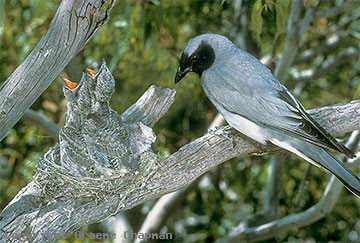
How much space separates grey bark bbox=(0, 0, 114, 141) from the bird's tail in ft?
2.76

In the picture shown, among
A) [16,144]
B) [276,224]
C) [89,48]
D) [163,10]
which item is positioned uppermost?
[163,10]

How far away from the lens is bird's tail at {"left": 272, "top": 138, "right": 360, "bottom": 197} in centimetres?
289

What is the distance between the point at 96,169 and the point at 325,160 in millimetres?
783

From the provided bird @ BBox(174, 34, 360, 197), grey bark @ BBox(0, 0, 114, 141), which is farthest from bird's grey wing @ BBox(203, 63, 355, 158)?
grey bark @ BBox(0, 0, 114, 141)

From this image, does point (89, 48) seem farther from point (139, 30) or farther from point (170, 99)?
point (170, 99)

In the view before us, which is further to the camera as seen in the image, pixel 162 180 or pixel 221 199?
pixel 221 199

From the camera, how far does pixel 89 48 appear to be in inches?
185

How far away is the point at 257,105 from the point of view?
318 cm

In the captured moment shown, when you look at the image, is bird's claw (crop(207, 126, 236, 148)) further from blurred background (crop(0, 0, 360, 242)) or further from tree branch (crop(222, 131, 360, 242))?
blurred background (crop(0, 0, 360, 242))

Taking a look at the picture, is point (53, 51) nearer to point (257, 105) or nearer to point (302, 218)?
point (257, 105)

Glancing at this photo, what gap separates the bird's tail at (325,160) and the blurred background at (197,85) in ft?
4.30

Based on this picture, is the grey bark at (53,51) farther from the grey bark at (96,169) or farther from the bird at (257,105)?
the bird at (257,105)

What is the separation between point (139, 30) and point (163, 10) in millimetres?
197

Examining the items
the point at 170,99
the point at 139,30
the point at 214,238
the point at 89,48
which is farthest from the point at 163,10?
the point at 214,238
